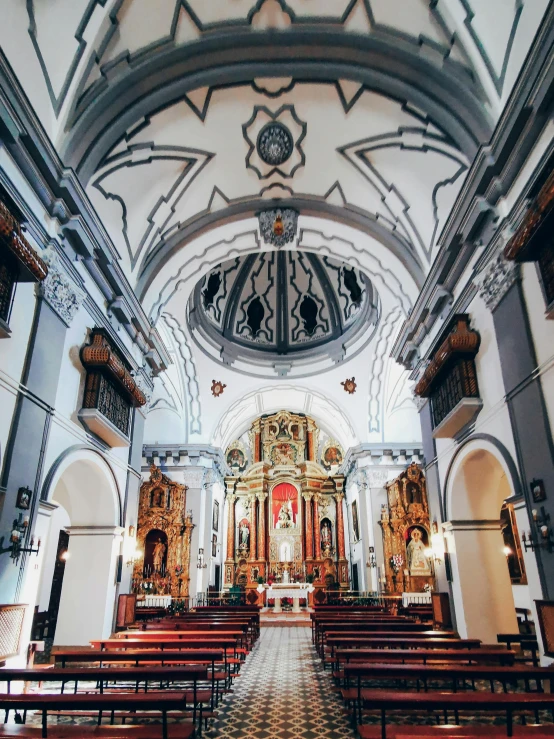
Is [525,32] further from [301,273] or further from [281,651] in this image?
[301,273]

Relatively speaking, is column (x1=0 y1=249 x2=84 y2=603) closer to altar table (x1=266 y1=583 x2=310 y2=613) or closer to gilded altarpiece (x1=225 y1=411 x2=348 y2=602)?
altar table (x1=266 y1=583 x2=310 y2=613)

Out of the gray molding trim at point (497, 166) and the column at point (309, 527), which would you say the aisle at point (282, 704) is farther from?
the column at point (309, 527)

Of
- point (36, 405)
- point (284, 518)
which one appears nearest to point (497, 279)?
point (36, 405)

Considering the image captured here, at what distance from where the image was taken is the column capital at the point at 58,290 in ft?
22.2

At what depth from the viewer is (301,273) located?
1936cm

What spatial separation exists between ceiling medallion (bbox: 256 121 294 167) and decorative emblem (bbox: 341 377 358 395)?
10.1m

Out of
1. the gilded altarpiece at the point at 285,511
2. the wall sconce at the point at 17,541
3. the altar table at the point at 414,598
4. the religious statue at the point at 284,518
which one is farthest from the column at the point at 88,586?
the religious statue at the point at 284,518

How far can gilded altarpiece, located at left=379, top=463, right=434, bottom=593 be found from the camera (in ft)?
53.5

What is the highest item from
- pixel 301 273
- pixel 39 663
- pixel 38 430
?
pixel 301 273

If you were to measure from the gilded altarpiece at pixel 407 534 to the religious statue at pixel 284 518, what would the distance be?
8.54 m

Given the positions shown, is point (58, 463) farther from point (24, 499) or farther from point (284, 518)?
point (284, 518)

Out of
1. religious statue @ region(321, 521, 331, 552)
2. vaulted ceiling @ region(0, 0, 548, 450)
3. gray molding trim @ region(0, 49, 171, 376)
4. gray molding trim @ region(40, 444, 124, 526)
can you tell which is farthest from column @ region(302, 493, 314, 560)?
gray molding trim @ region(0, 49, 171, 376)

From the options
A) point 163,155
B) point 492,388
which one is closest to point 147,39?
point 163,155

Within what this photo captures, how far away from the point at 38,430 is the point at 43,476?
27.5 inches
